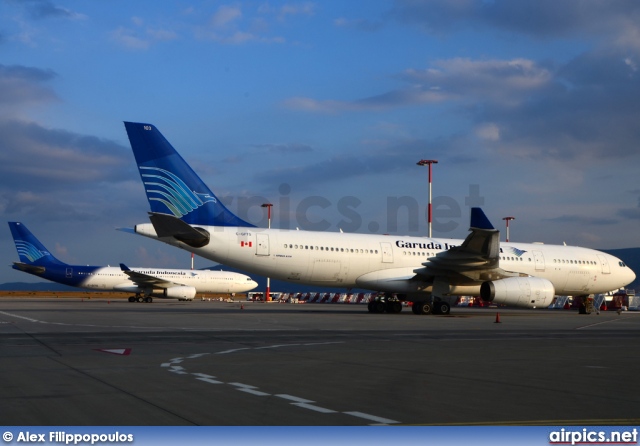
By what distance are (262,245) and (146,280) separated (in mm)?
34825

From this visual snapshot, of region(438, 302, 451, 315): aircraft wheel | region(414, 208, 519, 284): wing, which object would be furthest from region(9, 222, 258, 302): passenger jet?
region(414, 208, 519, 284): wing

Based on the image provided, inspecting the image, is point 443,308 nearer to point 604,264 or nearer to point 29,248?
point 604,264

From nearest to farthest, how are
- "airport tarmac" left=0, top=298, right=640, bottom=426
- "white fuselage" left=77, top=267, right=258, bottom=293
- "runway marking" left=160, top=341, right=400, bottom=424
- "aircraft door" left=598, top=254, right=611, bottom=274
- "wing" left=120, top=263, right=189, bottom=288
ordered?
"runway marking" left=160, top=341, right=400, bottom=424 < "airport tarmac" left=0, top=298, right=640, bottom=426 < "aircraft door" left=598, top=254, right=611, bottom=274 < "wing" left=120, top=263, right=189, bottom=288 < "white fuselage" left=77, top=267, right=258, bottom=293

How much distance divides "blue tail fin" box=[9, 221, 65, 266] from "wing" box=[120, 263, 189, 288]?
1035cm

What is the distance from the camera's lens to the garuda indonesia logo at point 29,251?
231 feet

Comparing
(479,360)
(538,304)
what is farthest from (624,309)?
(479,360)

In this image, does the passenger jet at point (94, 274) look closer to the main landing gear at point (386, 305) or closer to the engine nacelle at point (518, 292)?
the main landing gear at point (386, 305)

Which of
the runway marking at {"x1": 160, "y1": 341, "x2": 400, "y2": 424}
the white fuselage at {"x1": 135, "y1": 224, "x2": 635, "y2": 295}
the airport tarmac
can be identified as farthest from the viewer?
the white fuselage at {"x1": 135, "y1": 224, "x2": 635, "y2": 295}

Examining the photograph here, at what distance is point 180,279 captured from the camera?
228ft

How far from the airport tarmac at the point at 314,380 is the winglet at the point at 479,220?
11472 millimetres

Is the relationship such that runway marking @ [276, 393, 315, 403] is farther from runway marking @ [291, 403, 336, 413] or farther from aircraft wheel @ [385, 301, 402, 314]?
aircraft wheel @ [385, 301, 402, 314]

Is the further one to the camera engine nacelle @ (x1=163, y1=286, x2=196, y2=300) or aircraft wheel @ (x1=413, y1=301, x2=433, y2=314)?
engine nacelle @ (x1=163, y1=286, x2=196, y2=300)

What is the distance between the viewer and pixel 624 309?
2126 inches

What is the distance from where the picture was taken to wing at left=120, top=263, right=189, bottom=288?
6400cm
